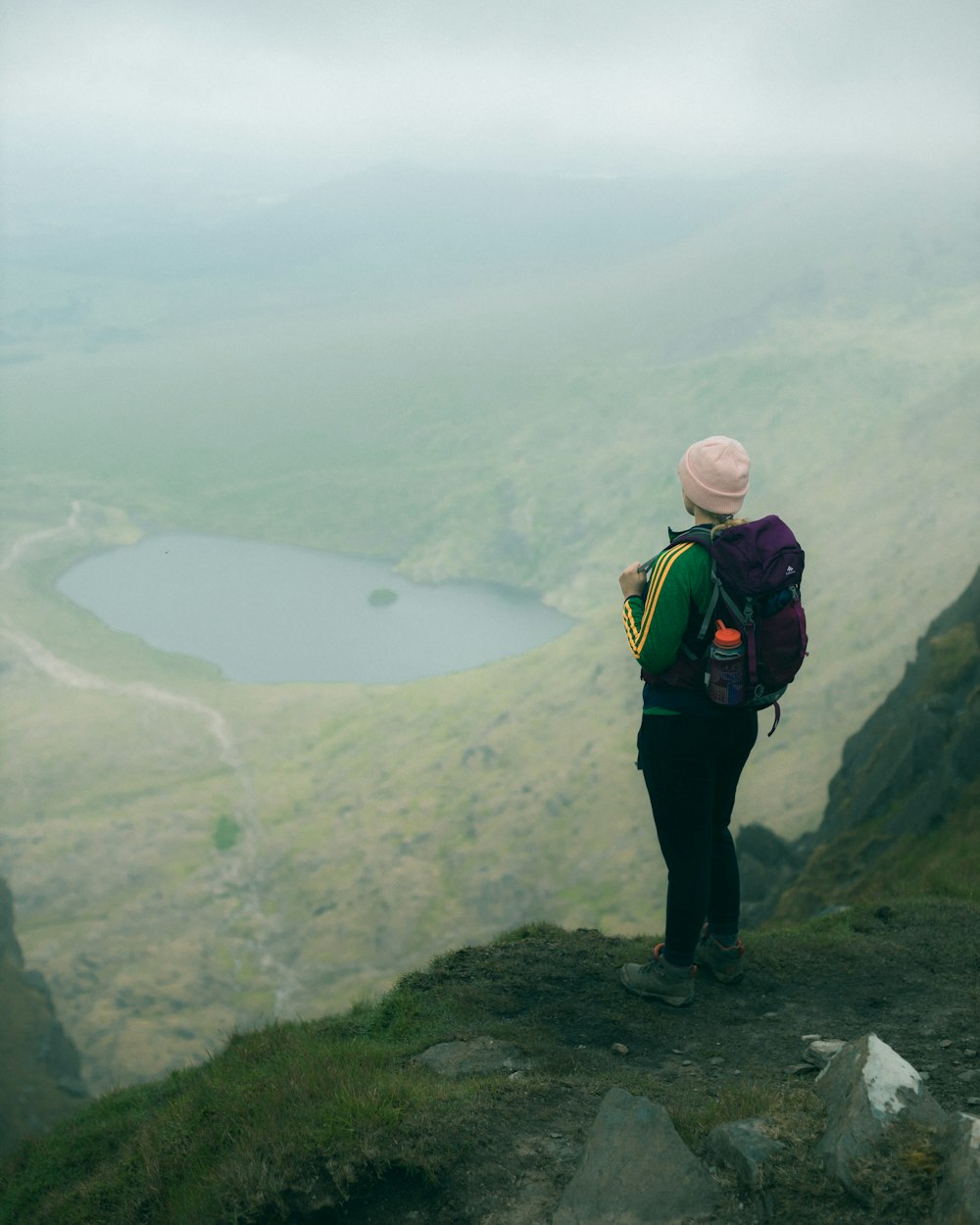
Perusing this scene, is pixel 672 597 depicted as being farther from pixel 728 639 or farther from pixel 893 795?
pixel 893 795

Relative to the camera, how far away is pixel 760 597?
714 cm

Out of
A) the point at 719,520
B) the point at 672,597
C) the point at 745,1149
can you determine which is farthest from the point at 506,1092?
the point at 719,520

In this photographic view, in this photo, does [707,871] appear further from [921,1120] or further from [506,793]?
[506,793]

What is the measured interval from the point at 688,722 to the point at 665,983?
2758mm

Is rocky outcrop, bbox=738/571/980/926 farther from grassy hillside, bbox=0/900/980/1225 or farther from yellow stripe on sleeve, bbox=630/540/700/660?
yellow stripe on sleeve, bbox=630/540/700/660

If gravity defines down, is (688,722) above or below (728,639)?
below

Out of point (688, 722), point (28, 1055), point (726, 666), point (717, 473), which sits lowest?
point (28, 1055)

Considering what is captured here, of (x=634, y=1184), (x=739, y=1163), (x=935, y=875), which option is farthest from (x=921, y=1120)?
(x=935, y=875)

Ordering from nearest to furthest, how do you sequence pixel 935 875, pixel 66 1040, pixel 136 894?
1. pixel 935 875
2. pixel 66 1040
3. pixel 136 894

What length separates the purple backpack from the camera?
705cm

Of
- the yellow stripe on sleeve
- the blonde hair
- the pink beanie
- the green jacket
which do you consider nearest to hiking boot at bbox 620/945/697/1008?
the green jacket

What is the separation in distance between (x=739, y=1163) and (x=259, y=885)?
156m

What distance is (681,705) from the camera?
24.8 feet

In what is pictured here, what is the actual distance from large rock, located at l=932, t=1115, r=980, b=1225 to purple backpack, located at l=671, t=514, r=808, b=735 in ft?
9.52
